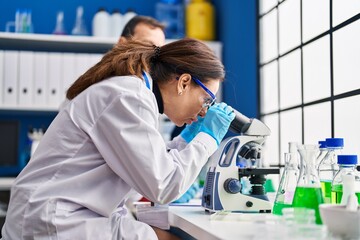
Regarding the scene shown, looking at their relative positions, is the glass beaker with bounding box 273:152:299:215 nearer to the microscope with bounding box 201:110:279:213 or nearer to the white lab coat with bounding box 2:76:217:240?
the microscope with bounding box 201:110:279:213

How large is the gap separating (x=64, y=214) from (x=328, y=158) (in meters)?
0.77

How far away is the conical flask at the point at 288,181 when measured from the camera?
151cm

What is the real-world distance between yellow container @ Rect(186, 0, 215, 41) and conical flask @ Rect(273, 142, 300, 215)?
217 cm

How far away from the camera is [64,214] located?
4.49 feet

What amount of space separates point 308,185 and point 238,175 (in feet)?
1.11

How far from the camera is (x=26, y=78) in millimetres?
3322

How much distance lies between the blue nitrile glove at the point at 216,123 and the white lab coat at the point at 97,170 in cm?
16

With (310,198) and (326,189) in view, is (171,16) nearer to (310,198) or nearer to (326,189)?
(326,189)

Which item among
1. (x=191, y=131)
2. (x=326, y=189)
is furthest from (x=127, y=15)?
(x=326, y=189)

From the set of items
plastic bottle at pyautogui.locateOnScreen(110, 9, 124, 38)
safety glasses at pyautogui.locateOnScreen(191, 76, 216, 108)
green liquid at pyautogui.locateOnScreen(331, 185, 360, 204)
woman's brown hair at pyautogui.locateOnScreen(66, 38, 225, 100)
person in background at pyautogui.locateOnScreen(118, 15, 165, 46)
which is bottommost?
green liquid at pyautogui.locateOnScreen(331, 185, 360, 204)

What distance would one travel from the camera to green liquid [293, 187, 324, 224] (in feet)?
4.25

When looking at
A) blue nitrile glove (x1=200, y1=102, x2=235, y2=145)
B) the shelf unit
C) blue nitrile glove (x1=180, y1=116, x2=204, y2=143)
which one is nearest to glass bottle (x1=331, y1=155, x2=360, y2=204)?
blue nitrile glove (x1=200, y1=102, x2=235, y2=145)

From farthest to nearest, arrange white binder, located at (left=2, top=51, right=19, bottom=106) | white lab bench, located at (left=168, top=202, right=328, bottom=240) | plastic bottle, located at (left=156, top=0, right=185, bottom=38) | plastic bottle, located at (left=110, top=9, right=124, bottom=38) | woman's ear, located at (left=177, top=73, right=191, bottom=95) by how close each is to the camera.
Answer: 1. plastic bottle, located at (left=156, top=0, right=185, bottom=38)
2. plastic bottle, located at (left=110, top=9, right=124, bottom=38)
3. white binder, located at (left=2, top=51, right=19, bottom=106)
4. woman's ear, located at (left=177, top=73, right=191, bottom=95)
5. white lab bench, located at (left=168, top=202, right=328, bottom=240)

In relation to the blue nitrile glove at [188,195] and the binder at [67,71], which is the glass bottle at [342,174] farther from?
the binder at [67,71]
